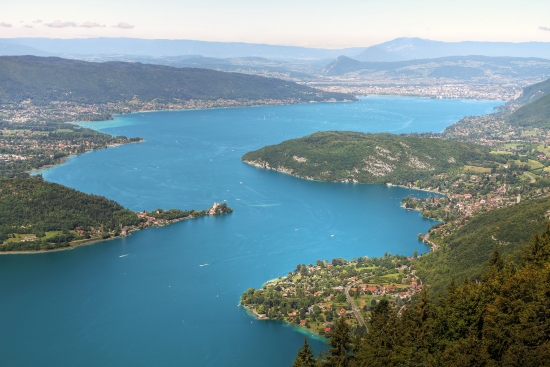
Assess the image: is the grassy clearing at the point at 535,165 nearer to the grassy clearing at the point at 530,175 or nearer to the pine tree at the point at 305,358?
the grassy clearing at the point at 530,175

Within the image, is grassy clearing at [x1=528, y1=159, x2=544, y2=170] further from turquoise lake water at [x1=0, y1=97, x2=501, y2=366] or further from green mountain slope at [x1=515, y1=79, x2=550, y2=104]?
green mountain slope at [x1=515, y1=79, x2=550, y2=104]

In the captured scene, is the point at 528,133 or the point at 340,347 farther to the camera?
the point at 528,133

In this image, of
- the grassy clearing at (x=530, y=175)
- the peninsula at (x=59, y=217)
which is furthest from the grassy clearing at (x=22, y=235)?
the grassy clearing at (x=530, y=175)

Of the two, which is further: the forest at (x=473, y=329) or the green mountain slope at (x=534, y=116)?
the green mountain slope at (x=534, y=116)

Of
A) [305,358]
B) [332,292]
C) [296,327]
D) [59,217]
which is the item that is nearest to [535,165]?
[332,292]

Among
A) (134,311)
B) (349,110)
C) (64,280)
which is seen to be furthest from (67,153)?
(349,110)

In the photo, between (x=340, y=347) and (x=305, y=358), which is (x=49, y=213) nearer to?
(x=305, y=358)

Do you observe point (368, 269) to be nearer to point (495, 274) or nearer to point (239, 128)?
point (495, 274)
